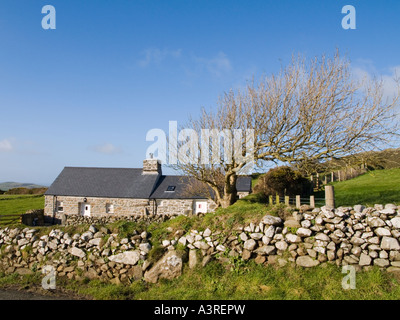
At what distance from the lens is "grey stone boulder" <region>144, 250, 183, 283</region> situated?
31.0 feet

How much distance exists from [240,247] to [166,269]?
2.65 metres

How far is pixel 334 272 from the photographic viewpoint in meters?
8.29

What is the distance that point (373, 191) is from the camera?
82.2ft

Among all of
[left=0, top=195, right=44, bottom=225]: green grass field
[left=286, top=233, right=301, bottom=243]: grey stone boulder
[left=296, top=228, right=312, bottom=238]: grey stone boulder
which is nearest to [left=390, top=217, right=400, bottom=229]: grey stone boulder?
[left=296, top=228, right=312, bottom=238]: grey stone boulder

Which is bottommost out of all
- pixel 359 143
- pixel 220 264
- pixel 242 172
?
pixel 220 264

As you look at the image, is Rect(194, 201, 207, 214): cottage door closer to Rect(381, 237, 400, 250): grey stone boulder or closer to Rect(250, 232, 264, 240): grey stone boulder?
Rect(250, 232, 264, 240): grey stone boulder

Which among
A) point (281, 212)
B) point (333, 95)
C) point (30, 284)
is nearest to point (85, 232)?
point (30, 284)

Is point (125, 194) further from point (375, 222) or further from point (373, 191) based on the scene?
point (375, 222)

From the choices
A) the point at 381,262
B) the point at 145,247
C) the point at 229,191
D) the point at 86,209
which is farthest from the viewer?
the point at 86,209

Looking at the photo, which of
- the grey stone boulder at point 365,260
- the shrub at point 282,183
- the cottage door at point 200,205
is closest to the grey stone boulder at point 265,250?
the grey stone boulder at point 365,260

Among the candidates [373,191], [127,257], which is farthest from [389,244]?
[373,191]

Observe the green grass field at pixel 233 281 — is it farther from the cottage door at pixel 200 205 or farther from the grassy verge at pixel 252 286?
the cottage door at pixel 200 205
